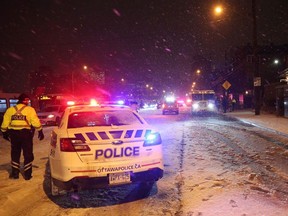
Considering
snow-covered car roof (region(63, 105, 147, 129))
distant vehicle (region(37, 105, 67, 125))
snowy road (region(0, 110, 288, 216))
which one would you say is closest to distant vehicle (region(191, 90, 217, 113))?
distant vehicle (region(37, 105, 67, 125))

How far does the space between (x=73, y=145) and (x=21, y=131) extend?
260 centimetres

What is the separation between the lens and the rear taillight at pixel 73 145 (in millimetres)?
5499

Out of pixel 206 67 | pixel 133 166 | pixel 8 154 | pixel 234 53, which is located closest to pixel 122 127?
pixel 133 166

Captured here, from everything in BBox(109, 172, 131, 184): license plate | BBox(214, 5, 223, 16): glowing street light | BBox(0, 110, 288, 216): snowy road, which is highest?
BBox(214, 5, 223, 16): glowing street light

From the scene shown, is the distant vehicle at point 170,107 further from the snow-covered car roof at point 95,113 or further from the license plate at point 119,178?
the license plate at point 119,178

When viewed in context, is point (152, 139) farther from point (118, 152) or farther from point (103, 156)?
point (103, 156)

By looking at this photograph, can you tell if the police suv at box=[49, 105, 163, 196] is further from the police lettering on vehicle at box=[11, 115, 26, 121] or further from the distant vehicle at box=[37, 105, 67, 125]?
the distant vehicle at box=[37, 105, 67, 125]

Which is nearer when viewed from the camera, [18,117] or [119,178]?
[119,178]

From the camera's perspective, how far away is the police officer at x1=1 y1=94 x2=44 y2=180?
7.57 m

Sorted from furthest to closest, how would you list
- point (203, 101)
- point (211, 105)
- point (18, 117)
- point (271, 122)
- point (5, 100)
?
1. point (211, 105)
2. point (203, 101)
3. point (5, 100)
4. point (271, 122)
5. point (18, 117)

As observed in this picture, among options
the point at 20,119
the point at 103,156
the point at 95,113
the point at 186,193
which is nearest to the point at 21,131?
the point at 20,119

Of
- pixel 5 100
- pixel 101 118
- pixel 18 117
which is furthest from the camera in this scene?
pixel 5 100

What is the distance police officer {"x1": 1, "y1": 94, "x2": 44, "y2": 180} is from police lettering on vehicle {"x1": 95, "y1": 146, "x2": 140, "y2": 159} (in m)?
2.77

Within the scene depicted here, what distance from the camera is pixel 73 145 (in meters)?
5.52
